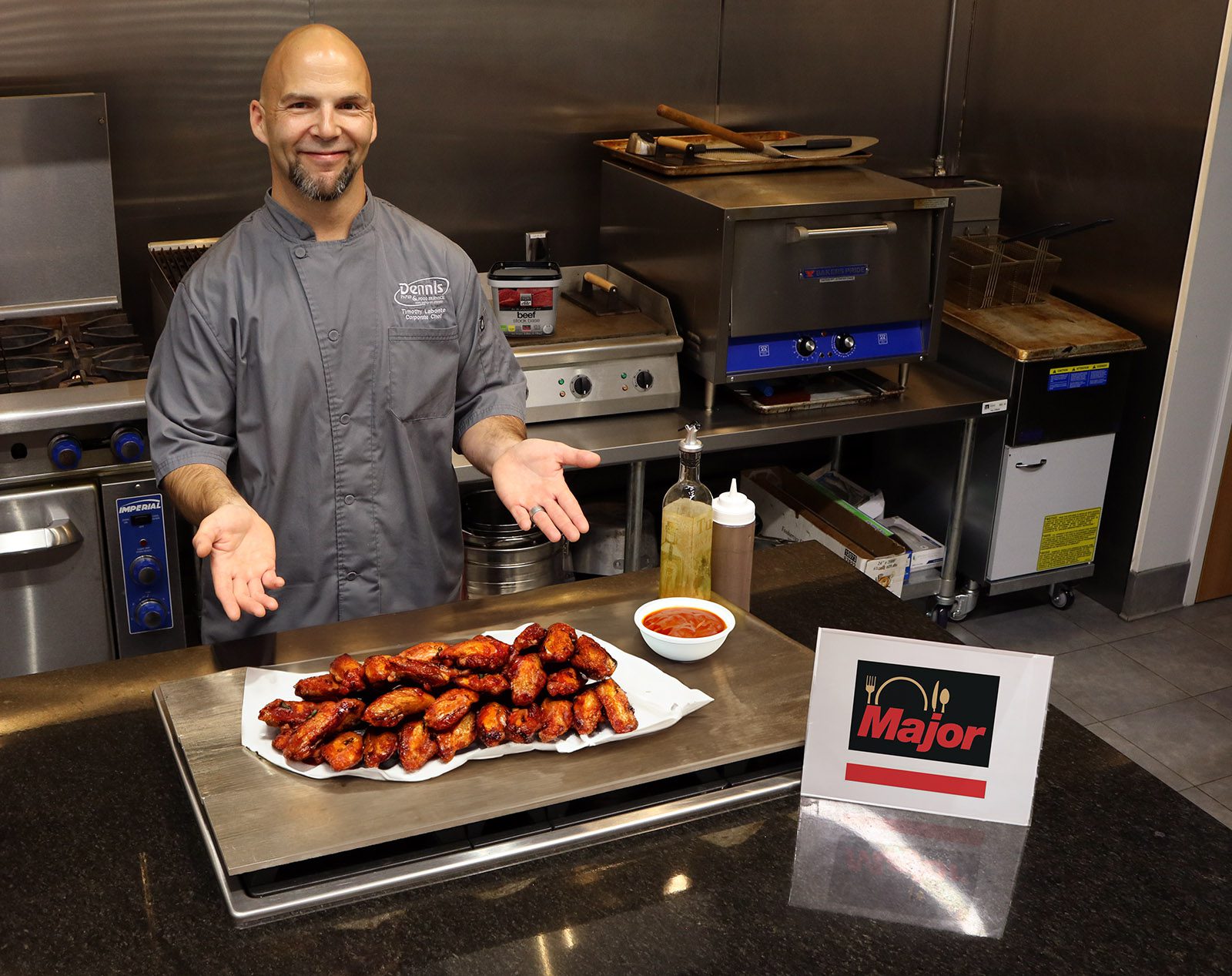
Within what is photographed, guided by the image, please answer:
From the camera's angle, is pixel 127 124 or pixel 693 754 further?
pixel 127 124

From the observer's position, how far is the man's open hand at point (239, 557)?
4.87 feet

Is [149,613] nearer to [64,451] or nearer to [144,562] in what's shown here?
[144,562]

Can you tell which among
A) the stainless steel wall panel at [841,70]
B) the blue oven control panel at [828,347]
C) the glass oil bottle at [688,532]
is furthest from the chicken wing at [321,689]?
the stainless steel wall panel at [841,70]

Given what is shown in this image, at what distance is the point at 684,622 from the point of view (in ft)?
5.47

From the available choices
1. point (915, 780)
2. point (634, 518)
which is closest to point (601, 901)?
point (915, 780)

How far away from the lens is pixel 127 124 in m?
3.14

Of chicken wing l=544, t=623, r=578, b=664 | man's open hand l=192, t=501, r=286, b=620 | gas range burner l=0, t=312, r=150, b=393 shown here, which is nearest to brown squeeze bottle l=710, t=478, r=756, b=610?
chicken wing l=544, t=623, r=578, b=664

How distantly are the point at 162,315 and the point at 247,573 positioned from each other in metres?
1.73

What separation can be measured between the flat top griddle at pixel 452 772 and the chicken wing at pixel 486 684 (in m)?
0.09

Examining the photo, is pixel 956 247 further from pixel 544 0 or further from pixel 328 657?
pixel 328 657

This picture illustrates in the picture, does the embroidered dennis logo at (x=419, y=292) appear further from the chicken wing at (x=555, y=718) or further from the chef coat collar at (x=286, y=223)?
the chicken wing at (x=555, y=718)

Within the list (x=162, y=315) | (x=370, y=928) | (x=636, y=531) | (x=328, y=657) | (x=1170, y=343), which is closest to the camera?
(x=370, y=928)

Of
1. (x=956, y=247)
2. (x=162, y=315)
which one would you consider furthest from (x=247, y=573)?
(x=956, y=247)

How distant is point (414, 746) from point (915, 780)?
0.57 m
